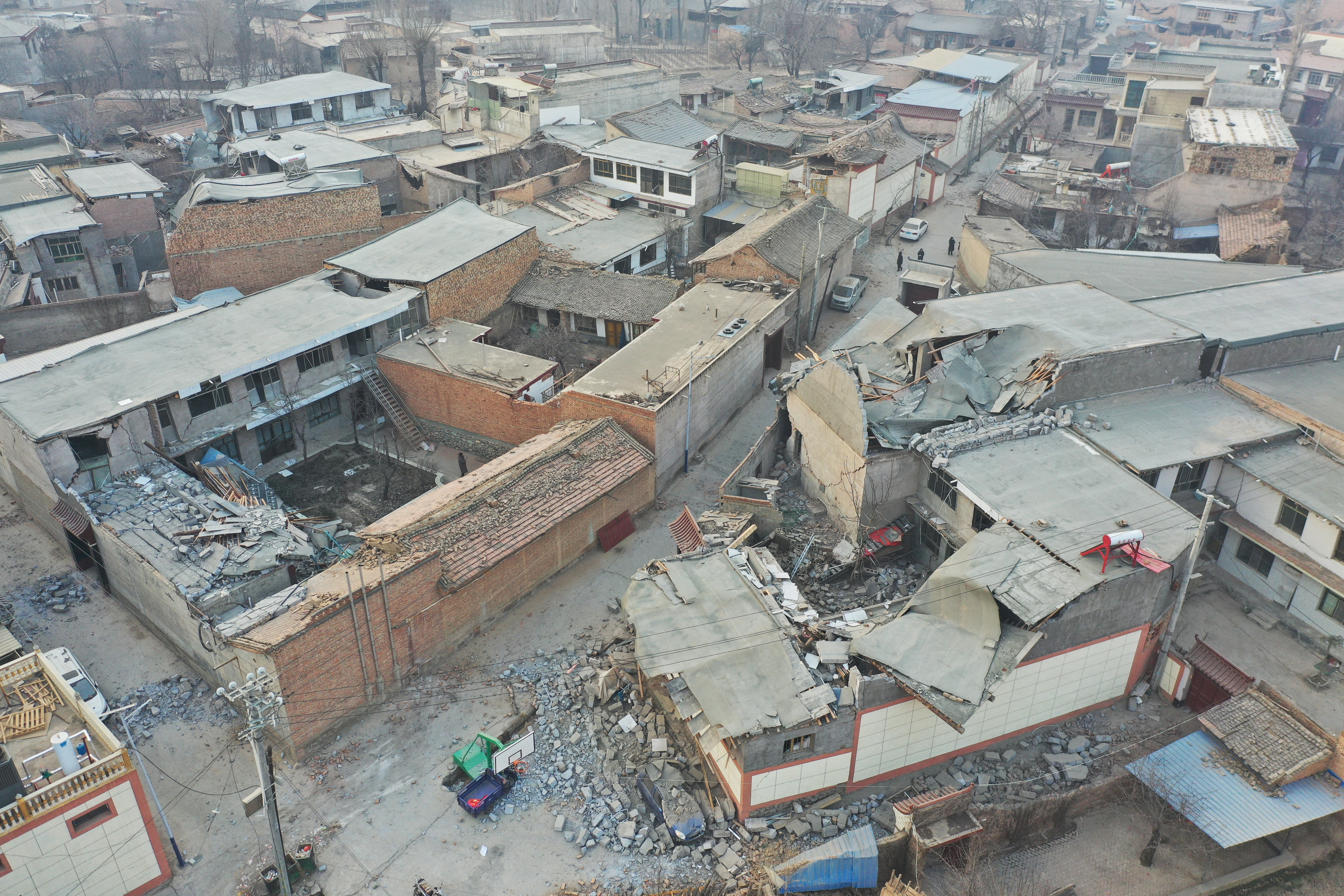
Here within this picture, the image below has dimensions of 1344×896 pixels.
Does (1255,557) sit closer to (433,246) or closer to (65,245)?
(433,246)

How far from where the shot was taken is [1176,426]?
26016 mm

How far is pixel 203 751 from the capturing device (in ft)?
70.8

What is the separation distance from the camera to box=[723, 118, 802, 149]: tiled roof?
168 ft

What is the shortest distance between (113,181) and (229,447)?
21.0m

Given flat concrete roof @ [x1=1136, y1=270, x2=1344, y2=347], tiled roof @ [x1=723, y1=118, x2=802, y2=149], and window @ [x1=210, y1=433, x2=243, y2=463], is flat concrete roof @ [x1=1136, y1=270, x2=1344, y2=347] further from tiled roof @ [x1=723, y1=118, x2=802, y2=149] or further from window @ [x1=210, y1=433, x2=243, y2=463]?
window @ [x1=210, y1=433, x2=243, y2=463]

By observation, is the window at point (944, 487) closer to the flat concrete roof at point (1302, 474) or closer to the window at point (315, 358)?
the flat concrete roof at point (1302, 474)

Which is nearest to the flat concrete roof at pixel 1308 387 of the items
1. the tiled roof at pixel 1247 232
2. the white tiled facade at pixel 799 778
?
the tiled roof at pixel 1247 232

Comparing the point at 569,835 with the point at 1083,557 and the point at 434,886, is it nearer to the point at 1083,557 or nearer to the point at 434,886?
the point at 434,886

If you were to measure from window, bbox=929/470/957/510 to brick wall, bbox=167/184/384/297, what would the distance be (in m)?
26.2

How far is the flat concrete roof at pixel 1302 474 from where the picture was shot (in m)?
23.5

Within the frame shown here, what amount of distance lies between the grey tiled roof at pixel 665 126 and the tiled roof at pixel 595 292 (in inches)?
514

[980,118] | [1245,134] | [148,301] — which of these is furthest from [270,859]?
[980,118]

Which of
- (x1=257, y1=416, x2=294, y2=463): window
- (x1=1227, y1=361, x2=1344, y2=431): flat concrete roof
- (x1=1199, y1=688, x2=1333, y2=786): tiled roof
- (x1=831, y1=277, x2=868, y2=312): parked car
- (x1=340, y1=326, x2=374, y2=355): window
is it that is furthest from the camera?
(x1=831, y1=277, x2=868, y2=312): parked car

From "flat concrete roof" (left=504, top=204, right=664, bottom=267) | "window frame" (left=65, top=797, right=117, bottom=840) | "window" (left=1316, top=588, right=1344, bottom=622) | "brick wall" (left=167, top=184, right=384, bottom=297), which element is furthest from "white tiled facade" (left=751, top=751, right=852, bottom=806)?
"brick wall" (left=167, top=184, right=384, bottom=297)
